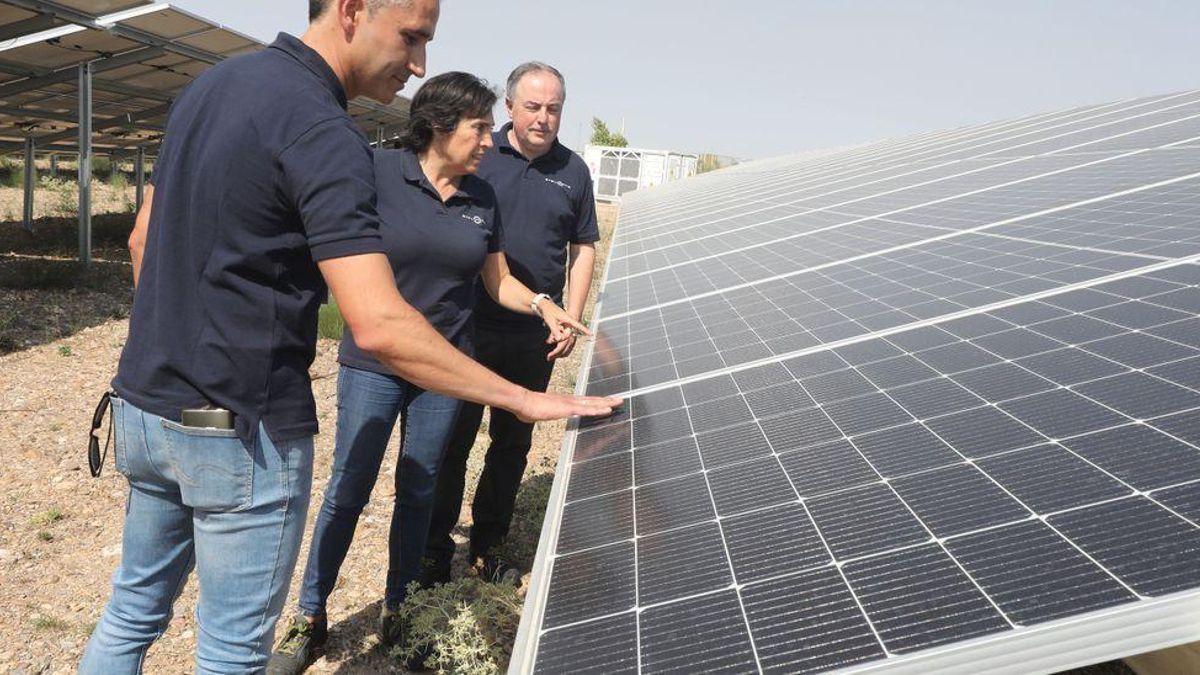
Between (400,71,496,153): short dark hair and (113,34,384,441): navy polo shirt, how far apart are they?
142 centimetres

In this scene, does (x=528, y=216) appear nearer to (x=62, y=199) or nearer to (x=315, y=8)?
(x=315, y=8)

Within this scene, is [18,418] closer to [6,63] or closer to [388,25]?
[388,25]

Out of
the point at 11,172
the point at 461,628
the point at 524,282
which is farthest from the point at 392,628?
the point at 11,172

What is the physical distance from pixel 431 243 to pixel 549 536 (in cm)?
163

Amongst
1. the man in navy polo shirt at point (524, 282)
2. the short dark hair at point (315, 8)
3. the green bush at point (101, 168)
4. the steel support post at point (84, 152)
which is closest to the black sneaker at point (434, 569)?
the man in navy polo shirt at point (524, 282)

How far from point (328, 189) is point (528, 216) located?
2773 millimetres

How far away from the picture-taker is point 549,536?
275 centimetres

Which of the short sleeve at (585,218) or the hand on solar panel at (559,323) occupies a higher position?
the short sleeve at (585,218)

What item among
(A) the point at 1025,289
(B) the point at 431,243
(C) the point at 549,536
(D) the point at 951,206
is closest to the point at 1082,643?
(C) the point at 549,536

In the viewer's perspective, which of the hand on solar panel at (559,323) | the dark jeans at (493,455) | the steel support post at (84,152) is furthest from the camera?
the steel support post at (84,152)

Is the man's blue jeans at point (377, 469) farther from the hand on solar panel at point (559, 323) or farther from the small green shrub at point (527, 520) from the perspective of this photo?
the small green shrub at point (527, 520)

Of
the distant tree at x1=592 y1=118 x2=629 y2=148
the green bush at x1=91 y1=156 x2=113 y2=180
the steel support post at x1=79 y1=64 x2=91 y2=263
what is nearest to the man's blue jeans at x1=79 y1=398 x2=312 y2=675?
the steel support post at x1=79 y1=64 x2=91 y2=263

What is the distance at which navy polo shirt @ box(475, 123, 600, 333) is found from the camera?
4836 millimetres

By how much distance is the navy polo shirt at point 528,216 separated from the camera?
190 inches
